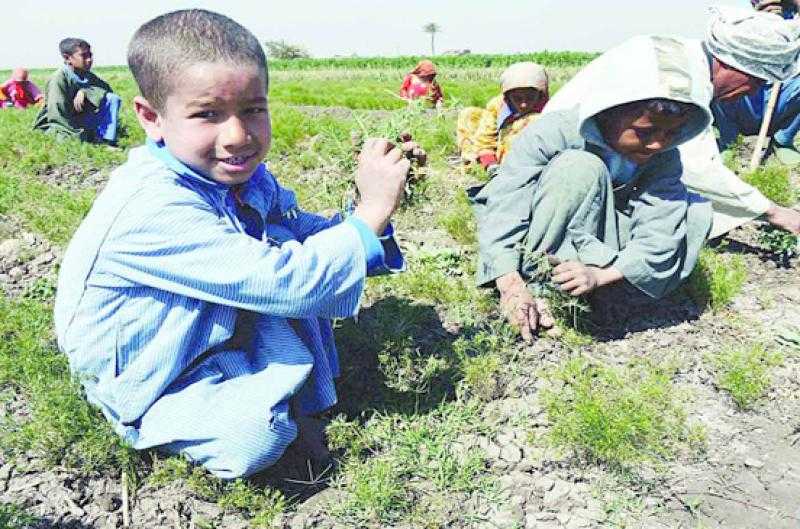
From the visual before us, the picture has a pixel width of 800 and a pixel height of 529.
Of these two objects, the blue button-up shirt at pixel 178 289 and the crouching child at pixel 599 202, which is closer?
the blue button-up shirt at pixel 178 289

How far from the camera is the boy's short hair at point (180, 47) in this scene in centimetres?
168

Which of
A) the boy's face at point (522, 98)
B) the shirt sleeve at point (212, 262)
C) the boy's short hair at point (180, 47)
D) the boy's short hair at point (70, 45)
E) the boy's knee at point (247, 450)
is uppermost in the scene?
the boy's short hair at point (180, 47)

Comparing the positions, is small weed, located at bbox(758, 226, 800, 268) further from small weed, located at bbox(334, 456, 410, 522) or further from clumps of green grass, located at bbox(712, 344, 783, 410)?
small weed, located at bbox(334, 456, 410, 522)

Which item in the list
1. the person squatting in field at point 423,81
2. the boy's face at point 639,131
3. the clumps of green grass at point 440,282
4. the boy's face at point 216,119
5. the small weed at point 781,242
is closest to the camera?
the boy's face at point 216,119

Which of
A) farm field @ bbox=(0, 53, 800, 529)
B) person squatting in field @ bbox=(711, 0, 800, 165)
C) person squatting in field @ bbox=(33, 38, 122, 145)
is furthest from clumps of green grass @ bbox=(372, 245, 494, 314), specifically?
person squatting in field @ bbox=(33, 38, 122, 145)

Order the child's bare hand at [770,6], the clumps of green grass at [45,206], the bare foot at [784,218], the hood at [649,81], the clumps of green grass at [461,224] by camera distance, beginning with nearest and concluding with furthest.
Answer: the hood at [649,81], the bare foot at [784,218], the clumps of green grass at [461,224], the clumps of green grass at [45,206], the child's bare hand at [770,6]

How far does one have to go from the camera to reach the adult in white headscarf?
10.5 ft

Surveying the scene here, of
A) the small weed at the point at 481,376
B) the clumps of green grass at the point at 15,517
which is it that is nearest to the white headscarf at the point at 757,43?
the small weed at the point at 481,376

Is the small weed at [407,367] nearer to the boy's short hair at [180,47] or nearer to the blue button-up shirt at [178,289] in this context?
the blue button-up shirt at [178,289]

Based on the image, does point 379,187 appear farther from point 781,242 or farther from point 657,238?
point 781,242

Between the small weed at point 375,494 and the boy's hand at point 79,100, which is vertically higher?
the boy's hand at point 79,100

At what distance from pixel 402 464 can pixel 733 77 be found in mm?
2770

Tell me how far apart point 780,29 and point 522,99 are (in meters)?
1.84

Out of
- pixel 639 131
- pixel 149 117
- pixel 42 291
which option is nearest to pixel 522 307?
pixel 639 131
